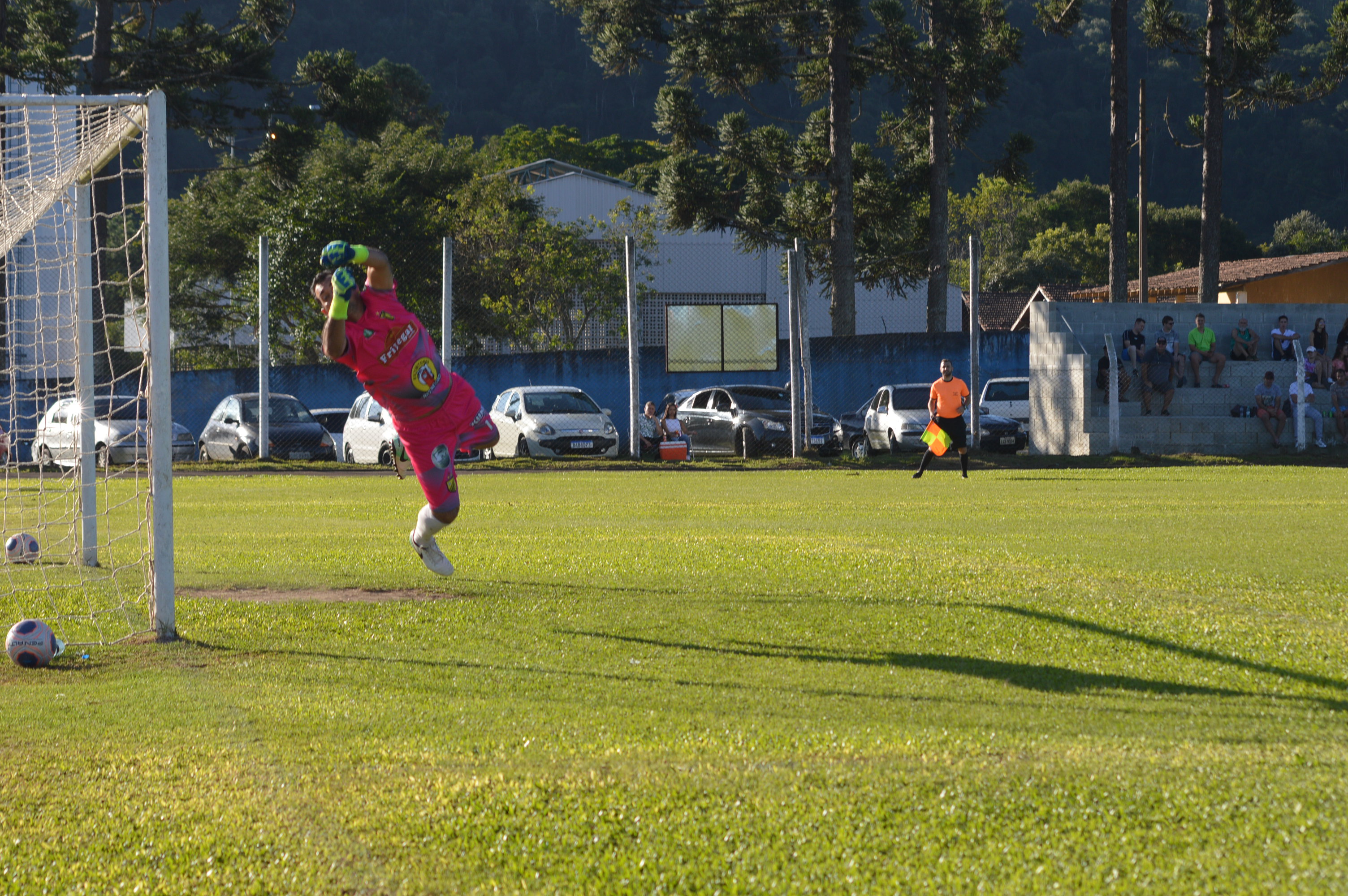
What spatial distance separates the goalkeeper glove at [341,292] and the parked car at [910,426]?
1911 centimetres

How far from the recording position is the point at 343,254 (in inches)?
281

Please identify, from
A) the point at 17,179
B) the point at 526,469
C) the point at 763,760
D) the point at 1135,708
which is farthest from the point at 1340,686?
the point at 526,469

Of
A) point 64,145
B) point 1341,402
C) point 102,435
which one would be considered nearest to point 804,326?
point 1341,402

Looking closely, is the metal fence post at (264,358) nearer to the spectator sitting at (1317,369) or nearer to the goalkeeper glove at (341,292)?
the goalkeeper glove at (341,292)

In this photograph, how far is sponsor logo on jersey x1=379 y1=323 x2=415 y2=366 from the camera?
7.60 meters

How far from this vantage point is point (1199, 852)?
3.73 m

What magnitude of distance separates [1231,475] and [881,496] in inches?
252

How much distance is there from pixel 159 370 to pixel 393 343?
4.43 ft

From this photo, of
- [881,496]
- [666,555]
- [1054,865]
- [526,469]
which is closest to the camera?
[1054,865]

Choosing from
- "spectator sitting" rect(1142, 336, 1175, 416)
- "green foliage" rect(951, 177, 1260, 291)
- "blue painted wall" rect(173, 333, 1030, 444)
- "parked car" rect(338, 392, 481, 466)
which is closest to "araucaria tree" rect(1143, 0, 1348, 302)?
"blue painted wall" rect(173, 333, 1030, 444)

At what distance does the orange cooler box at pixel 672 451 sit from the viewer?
24578 mm

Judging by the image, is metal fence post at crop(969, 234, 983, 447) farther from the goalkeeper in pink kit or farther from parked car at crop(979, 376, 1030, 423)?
the goalkeeper in pink kit

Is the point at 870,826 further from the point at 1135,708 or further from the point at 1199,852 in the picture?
the point at 1135,708

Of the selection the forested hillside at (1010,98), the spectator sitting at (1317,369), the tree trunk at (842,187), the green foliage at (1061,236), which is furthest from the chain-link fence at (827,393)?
the forested hillside at (1010,98)
